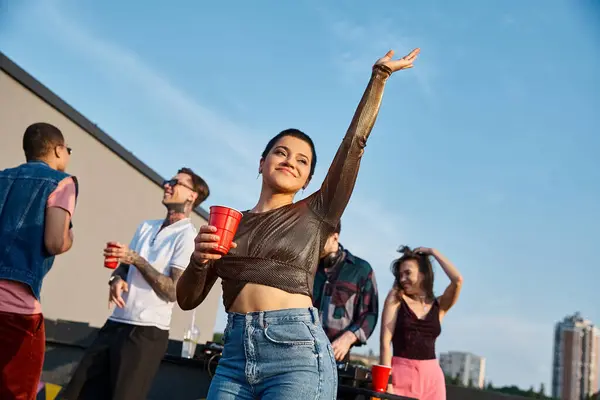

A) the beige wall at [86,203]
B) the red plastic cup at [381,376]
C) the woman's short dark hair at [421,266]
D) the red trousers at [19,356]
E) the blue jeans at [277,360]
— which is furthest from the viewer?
the beige wall at [86,203]

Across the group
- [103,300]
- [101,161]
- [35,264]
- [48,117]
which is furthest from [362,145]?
[103,300]

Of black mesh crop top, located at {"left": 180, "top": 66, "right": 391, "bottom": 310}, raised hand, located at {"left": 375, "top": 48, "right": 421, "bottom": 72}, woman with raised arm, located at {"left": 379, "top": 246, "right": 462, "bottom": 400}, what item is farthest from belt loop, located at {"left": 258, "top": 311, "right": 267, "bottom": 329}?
woman with raised arm, located at {"left": 379, "top": 246, "right": 462, "bottom": 400}

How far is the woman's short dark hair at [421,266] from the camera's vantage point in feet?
17.0

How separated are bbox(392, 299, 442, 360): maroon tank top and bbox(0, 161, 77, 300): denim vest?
2.93m

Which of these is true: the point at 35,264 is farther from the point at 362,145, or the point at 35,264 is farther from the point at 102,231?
the point at 102,231

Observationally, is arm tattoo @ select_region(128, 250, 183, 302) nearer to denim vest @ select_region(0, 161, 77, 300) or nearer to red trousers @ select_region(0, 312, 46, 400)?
denim vest @ select_region(0, 161, 77, 300)

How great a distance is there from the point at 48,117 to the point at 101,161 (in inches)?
64.6

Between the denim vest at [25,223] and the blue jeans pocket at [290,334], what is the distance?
1.97 m

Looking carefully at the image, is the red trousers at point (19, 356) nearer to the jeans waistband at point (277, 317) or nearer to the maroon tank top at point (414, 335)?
the jeans waistband at point (277, 317)

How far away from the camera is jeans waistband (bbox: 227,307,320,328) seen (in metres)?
2.14

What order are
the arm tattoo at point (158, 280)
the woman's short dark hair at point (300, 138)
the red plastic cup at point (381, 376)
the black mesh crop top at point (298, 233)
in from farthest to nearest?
the arm tattoo at point (158, 280) → the red plastic cup at point (381, 376) → the woman's short dark hair at point (300, 138) → the black mesh crop top at point (298, 233)

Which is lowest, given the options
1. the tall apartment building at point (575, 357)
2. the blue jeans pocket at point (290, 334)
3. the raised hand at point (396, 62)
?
the blue jeans pocket at point (290, 334)

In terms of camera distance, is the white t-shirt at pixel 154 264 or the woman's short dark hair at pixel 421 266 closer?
the white t-shirt at pixel 154 264

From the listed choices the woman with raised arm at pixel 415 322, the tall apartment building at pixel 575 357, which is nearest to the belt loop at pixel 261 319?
the woman with raised arm at pixel 415 322
